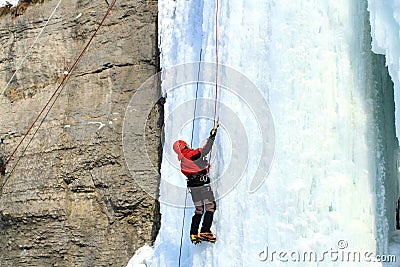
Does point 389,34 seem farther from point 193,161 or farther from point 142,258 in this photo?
point 142,258

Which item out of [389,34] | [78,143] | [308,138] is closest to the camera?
[389,34]

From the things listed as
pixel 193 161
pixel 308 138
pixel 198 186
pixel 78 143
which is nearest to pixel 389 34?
pixel 308 138

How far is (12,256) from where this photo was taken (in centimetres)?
795

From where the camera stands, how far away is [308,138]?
6070 millimetres

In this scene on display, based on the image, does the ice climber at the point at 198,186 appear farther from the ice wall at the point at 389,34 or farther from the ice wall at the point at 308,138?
the ice wall at the point at 389,34

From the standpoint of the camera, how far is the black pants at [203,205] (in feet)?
19.8

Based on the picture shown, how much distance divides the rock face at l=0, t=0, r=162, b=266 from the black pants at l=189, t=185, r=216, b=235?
133 centimetres

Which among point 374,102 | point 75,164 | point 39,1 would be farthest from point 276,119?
point 39,1

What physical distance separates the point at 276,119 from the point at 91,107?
2.75m

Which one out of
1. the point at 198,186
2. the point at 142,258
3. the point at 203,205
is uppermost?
the point at 198,186

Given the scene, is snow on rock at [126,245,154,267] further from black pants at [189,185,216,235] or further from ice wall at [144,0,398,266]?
black pants at [189,185,216,235]

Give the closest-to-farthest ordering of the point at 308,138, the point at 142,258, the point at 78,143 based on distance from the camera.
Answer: the point at 308,138
the point at 142,258
the point at 78,143

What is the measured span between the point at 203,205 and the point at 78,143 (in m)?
2.32

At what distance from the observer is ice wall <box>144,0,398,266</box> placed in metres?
5.94
